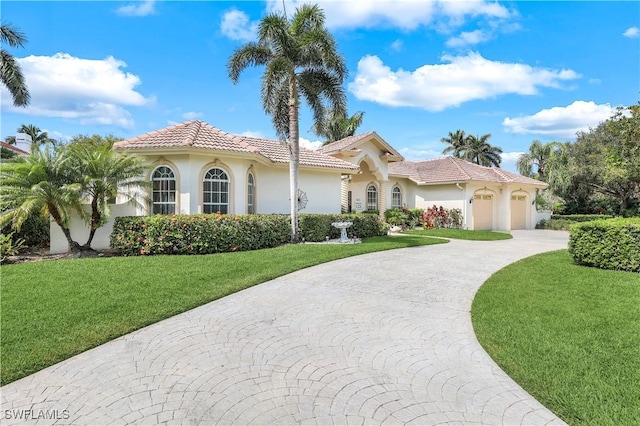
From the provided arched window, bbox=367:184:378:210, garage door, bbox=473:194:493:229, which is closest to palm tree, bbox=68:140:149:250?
arched window, bbox=367:184:378:210

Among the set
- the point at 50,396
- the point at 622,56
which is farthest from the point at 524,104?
the point at 50,396

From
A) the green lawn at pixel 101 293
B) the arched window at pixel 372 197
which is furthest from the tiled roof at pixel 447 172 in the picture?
the green lawn at pixel 101 293

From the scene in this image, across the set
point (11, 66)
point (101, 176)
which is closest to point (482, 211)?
point (101, 176)

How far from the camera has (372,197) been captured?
82.6 ft

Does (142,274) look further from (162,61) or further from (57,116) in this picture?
(57,116)

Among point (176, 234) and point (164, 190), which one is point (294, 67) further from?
point (176, 234)

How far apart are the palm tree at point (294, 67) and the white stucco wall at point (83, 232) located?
693cm

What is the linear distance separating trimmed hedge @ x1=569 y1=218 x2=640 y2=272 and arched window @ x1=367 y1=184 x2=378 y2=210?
1449cm

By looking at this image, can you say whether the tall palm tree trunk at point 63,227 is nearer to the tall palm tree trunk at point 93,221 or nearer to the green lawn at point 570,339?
the tall palm tree trunk at point 93,221

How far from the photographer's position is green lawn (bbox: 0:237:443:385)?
478 centimetres

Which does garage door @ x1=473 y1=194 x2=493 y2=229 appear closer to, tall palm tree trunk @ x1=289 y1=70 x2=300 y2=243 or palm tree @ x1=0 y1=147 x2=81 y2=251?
tall palm tree trunk @ x1=289 y1=70 x2=300 y2=243

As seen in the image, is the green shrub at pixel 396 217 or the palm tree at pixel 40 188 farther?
the green shrub at pixel 396 217

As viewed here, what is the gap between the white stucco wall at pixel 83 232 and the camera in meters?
12.8

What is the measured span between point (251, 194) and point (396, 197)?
47.8 feet
